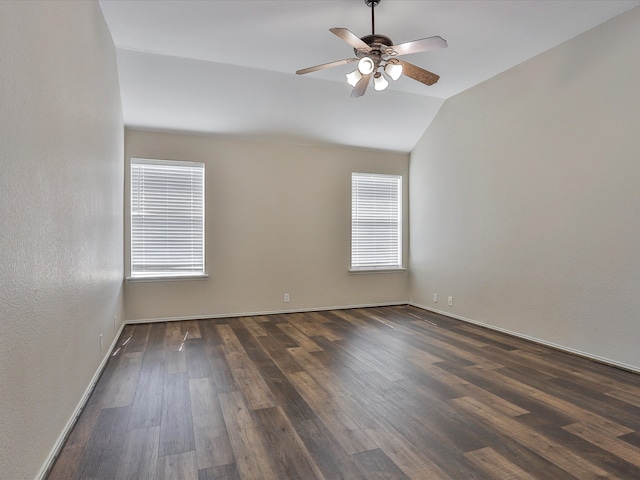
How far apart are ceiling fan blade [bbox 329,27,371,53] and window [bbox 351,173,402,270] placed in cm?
342

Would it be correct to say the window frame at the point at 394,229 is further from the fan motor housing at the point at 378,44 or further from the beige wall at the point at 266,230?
the fan motor housing at the point at 378,44

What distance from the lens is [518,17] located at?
3.44 metres

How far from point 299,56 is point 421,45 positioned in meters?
1.77

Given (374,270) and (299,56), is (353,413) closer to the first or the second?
(299,56)

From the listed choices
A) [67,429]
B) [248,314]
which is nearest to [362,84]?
[67,429]

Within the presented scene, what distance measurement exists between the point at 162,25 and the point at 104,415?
3.27 metres

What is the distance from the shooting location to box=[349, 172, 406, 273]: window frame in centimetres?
630

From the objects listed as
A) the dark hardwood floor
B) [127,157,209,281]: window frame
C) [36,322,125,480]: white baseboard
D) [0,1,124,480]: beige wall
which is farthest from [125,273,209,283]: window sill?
[0,1,124,480]: beige wall

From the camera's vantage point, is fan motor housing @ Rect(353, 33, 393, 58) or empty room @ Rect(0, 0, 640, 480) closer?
empty room @ Rect(0, 0, 640, 480)

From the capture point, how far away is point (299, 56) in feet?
13.7

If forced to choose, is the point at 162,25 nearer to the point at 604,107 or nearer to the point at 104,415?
the point at 104,415

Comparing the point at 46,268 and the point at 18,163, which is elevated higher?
the point at 18,163

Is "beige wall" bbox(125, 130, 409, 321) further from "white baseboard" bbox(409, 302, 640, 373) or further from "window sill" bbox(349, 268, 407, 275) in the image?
"white baseboard" bbox(409, 302, 640, 373)

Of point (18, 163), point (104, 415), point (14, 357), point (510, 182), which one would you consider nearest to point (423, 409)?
point (104, 415)
